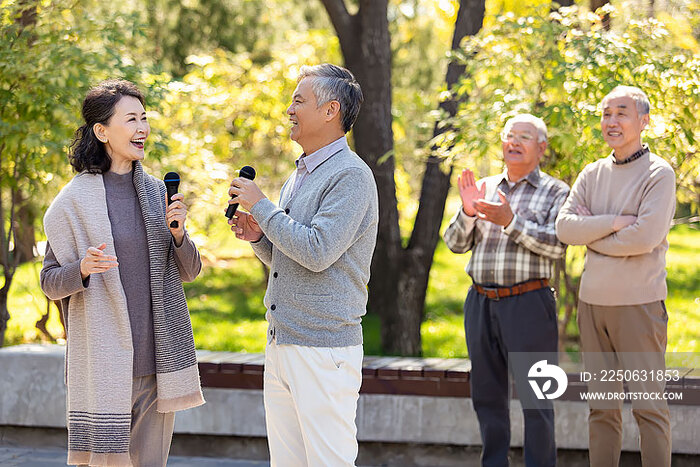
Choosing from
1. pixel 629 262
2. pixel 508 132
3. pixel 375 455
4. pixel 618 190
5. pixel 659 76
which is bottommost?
pixel 375 455

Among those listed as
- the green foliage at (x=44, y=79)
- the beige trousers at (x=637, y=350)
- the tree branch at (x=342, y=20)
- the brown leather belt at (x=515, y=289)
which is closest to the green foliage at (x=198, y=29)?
the tree branch at (x=342, y=20)

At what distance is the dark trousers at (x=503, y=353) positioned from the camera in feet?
13.9

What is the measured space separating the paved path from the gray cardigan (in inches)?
83.1

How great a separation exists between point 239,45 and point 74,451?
10753mm

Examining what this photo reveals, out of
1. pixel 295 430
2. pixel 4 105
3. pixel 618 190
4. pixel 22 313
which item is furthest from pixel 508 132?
pixel 22 313

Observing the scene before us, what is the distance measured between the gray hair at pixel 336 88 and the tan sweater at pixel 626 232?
145 centimetres

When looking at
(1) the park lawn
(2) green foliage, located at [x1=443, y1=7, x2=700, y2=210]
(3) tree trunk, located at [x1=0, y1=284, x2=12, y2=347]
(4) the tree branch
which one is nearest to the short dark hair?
(2) green foliage, located at [x1=443, y1=7, x2=700, y2=210]

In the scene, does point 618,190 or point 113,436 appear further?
point 618,190

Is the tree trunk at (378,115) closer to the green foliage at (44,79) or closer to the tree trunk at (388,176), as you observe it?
the tree trunk at (388,176)

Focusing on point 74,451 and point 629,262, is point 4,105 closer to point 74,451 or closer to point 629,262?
point 74,451

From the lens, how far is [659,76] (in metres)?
4.98

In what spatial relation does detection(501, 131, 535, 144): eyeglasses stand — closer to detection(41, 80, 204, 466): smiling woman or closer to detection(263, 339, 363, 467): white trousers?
detection(263, 339, 363, 467): white trousers

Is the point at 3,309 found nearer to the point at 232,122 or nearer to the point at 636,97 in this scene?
the point at 636,97

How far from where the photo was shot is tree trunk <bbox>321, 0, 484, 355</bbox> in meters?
6.72
